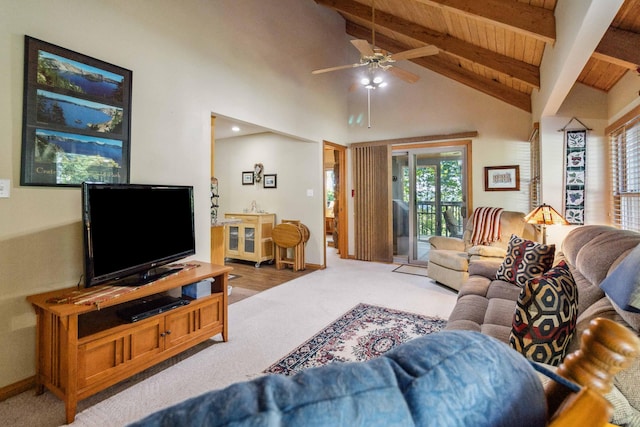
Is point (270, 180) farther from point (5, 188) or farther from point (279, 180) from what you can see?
point (5, 188)

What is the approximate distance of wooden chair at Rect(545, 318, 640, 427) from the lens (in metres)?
0.42

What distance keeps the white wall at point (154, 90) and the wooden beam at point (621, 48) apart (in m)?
3.32

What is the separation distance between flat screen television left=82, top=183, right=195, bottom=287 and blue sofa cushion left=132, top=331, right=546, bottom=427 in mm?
1961

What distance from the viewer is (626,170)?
3070 mm

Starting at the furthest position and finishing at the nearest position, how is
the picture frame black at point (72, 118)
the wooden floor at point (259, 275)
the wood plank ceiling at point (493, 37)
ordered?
the wooden floor at point (259, 275), the wood plank ceiling at point (493, 37), the picture frame black at point (72, 118)

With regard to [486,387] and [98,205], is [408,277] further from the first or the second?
[486,387]

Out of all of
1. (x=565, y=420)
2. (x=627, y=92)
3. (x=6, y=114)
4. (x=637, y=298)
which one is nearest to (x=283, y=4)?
(x=6, y=114)

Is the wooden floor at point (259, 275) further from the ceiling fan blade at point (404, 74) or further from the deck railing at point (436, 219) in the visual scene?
the ceiling fan blade at point (404, 74)

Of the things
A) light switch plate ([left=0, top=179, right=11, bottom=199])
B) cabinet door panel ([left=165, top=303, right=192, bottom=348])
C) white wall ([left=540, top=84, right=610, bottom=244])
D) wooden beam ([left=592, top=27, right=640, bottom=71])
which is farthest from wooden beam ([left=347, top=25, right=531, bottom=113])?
light switch plate ([left=0, top=179, right=11, bottom=199])

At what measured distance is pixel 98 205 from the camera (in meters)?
1.96

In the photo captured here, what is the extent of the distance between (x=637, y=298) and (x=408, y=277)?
3.61 m

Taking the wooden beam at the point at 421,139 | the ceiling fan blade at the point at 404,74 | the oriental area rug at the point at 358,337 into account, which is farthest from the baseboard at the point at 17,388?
the wooden beam at the point at 421,139

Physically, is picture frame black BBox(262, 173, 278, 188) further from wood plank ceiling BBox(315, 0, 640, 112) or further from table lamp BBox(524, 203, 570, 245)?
table lamp BBox(524, 203, 570, 245)

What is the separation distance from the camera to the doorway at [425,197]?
523 centimetres
